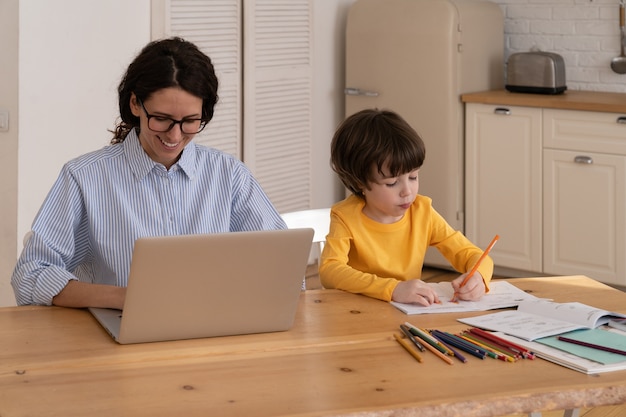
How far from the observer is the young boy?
2.46 m

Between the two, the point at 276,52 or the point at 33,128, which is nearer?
the point at 33,128

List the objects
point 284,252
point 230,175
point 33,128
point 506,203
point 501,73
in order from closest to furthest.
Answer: point 284,252, point 230,175, point 33,128, point 506,203, point 501,73

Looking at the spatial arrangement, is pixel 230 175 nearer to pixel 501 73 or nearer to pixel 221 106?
pixel 221 106

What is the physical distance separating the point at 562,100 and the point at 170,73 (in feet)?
9.99

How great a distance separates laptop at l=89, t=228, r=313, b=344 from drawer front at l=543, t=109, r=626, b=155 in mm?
3149

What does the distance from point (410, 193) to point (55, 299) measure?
863 mm

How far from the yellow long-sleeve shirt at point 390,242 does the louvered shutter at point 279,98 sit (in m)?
2.46

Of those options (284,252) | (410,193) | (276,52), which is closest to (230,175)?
(410,193)

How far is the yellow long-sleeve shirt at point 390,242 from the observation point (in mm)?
2516

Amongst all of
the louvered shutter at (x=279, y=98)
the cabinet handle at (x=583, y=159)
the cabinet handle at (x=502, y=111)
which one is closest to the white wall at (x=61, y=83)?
the louvered shutter at (x=279, y=98)

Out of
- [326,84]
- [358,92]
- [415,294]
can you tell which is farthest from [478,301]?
[326,84]

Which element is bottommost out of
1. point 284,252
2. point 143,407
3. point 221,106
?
point 143,407

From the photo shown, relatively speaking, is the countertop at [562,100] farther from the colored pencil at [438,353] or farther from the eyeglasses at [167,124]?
the colored pencil at [438,353]

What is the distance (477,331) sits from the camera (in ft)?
6.51
